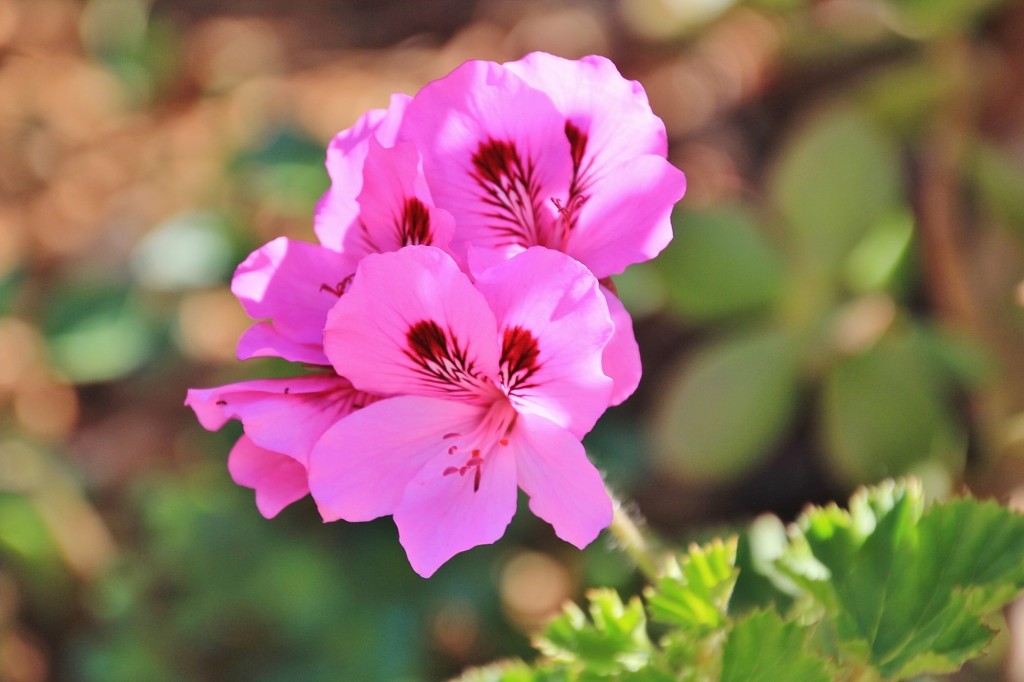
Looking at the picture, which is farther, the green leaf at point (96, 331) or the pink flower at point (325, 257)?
the green leaf at point (96, 331)

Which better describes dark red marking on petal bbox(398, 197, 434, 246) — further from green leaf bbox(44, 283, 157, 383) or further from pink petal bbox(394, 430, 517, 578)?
green leaf bbox(44, 283, 157, 383)

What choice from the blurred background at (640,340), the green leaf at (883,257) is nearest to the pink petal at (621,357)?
the blurred background at (640,340)

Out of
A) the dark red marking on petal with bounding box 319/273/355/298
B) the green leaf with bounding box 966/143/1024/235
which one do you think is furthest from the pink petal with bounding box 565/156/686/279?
the green leaf with bounding box 966/143/1024/235

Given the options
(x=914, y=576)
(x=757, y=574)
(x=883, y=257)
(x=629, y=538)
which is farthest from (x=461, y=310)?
(x=883, y=257)

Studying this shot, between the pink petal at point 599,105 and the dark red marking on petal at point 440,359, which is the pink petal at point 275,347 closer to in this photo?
the dark red marking on petal at point 440,359

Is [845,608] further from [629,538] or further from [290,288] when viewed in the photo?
[290,288]

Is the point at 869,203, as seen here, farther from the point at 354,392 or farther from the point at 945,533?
the point at 354,392

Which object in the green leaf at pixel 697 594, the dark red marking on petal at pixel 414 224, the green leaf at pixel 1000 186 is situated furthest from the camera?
the green leaf at pixel 1000 186
